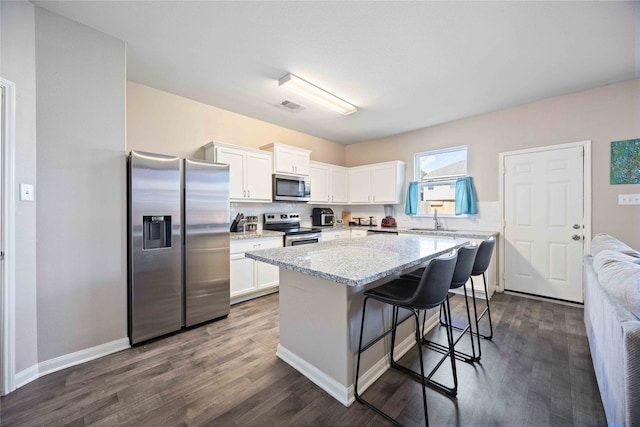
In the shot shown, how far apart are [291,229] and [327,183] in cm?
137

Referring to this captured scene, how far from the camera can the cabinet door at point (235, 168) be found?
3.44m

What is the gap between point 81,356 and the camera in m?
2.04

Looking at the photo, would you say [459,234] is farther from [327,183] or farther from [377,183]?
[327,183]

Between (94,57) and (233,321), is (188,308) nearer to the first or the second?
(233,321)

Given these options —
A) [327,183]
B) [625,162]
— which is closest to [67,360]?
[327,183]

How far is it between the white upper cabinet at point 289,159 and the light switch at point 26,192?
2595mm

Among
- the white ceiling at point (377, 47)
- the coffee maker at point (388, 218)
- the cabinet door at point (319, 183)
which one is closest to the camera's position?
the white ceiling at point (377, 47)

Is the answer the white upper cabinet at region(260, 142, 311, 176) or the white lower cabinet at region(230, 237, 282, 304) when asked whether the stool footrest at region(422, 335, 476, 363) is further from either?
the white upper cabinet at region(260, 142, 311, 176)

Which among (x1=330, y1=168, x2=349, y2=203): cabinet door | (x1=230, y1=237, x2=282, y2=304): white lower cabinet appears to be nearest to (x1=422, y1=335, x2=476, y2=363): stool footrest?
(x1=230, y1=237, x2=282, y2=304): white lower cabinet

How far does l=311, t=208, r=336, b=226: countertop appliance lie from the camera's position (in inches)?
194

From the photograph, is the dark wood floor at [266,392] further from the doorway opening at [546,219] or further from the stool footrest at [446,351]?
the doorway opening at [546,219]

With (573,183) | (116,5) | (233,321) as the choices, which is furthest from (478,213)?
→ (116,5)

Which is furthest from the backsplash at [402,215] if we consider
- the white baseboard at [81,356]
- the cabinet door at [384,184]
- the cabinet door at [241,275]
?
the white baseboard at [81,356]

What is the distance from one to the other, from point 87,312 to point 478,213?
4.80 meters
